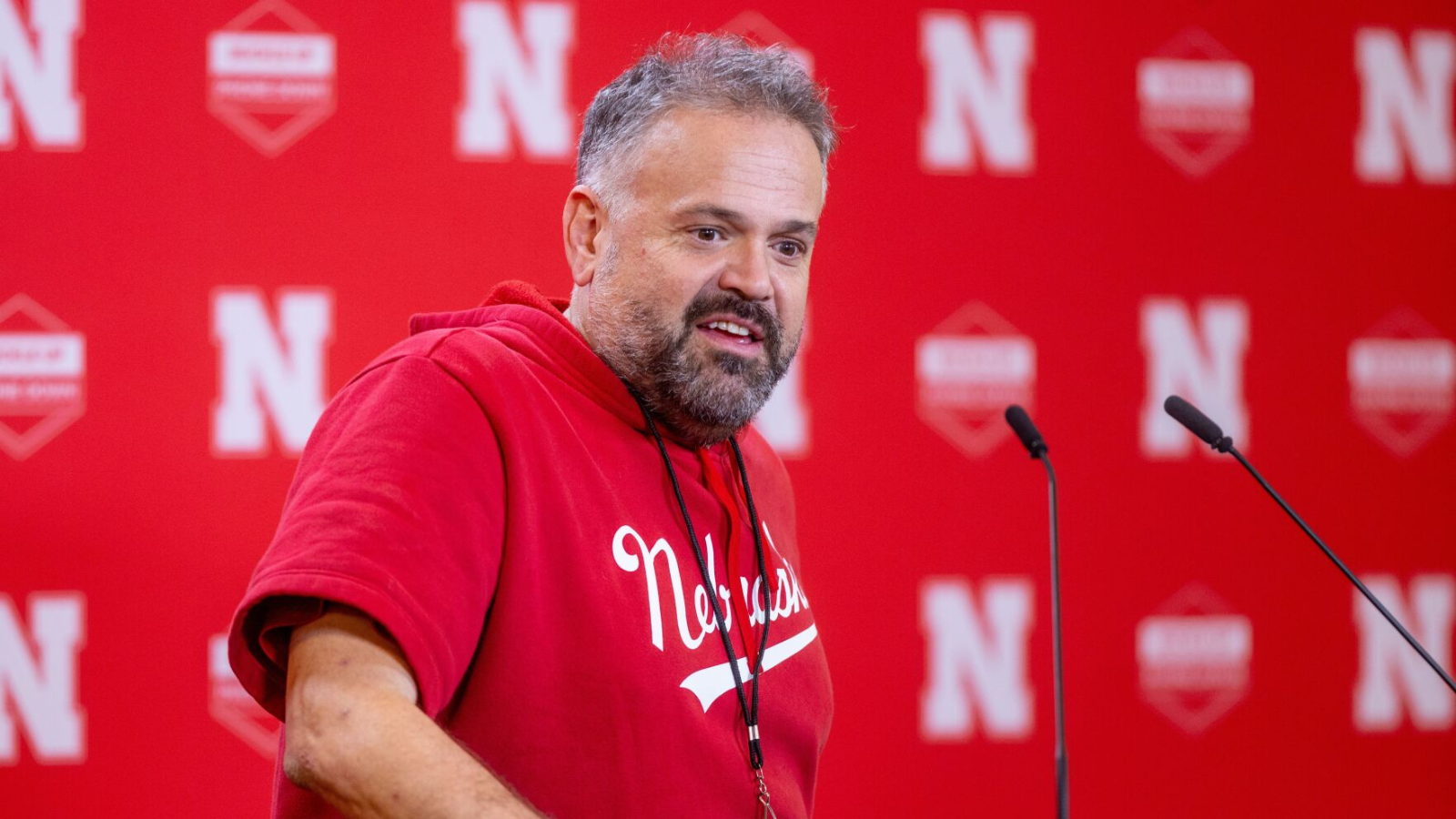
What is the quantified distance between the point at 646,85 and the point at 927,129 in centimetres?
134

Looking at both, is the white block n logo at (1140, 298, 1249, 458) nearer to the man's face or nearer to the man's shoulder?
the man's face

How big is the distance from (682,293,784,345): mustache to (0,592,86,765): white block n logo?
1.51 meters

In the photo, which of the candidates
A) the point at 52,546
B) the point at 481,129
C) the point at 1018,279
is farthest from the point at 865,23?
the point at 52,546

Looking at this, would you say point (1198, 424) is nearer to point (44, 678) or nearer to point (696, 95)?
point (696, 95)

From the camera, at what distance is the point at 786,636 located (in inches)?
52.2

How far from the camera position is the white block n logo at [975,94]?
2.51 m

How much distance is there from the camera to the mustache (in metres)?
1.25

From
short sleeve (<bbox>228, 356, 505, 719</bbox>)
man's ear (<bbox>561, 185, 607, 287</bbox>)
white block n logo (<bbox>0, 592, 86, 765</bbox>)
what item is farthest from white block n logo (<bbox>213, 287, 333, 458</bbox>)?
short sleeve (<bbox>228, 356, 505, 719</bbox>)

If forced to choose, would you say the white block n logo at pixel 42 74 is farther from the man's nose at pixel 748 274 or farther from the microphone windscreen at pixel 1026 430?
the microphone windscreen at pixel 1026 430

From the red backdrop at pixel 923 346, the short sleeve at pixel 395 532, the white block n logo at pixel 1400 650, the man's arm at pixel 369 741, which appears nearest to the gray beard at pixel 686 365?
the short sleeve at pixel 395 532

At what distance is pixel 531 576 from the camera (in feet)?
3.36

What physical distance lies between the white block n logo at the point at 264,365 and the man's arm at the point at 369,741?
1.47m

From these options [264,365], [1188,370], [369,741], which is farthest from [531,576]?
[1188,370]

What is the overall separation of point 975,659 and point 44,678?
5.58 feet
